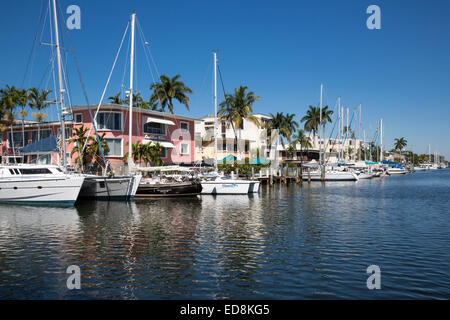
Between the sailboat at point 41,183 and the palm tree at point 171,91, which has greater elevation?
the palm tree at point 171,91

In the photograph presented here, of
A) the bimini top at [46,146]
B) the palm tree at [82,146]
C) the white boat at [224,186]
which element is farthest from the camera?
Result: the palm tree at [82,146]

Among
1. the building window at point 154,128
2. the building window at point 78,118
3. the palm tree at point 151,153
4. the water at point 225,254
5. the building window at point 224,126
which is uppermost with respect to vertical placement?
the building window at point 224,126

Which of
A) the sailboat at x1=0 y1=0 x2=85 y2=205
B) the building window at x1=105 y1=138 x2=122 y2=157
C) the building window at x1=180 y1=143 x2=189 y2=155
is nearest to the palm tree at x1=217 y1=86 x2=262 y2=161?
the building window at x1=180 y1=143 x2=189 y2=155

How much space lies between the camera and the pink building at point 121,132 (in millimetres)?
44062

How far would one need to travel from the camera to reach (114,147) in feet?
145

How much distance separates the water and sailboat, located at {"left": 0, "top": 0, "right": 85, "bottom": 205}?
440cm

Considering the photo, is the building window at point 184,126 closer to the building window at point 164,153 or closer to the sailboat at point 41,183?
the building window at point 164,153

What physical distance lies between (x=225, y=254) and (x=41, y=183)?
868 inches

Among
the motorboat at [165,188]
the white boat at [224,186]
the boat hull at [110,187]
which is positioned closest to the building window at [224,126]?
the white boat at [224,186]

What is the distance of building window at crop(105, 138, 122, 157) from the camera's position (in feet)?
145

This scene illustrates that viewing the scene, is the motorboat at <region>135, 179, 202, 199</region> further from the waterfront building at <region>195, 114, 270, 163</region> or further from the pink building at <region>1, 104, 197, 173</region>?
the waterfront building at <region>195, 114, 270, 163</region>

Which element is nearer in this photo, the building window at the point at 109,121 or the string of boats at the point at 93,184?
the string of boats at the point at 93,184

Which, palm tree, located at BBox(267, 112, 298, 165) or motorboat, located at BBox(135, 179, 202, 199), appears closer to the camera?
motorboat, located at BBox(135, 179, 202, 199)
